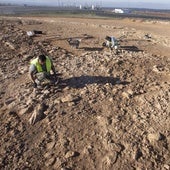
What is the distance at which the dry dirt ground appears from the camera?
706 cm

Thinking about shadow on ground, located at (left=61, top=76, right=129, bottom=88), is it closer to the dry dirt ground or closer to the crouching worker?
the dry dirt ground

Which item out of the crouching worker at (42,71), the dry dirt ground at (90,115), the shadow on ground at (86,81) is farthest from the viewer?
the shadow on ground at (86,81)

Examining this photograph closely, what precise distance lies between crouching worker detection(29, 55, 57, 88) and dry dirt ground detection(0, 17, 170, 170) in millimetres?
320

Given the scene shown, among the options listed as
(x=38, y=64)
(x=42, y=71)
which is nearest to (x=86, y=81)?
(x=42, y=71)

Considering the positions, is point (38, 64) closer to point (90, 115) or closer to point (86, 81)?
point (86, 81)

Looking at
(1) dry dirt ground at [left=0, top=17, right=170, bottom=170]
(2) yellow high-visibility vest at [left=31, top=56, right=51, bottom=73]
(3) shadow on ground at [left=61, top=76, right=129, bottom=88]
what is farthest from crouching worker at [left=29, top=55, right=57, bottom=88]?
(3) shadow on ground at [left=61, top=76, right=129, bottom=88]

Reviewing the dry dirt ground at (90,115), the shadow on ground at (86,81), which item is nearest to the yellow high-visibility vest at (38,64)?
the dry dirt ground at (90,115)

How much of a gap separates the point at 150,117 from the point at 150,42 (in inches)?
398

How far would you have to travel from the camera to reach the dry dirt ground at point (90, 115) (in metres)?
7.06

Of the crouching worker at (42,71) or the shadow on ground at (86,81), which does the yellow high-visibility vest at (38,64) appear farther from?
the shadow on ground at (86,81)

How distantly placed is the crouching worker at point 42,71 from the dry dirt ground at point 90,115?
320 mm

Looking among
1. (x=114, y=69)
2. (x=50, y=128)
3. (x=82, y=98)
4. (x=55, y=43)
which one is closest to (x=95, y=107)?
(x=82, y=98)

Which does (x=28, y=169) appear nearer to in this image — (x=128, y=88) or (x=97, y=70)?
(x=128, y=88)

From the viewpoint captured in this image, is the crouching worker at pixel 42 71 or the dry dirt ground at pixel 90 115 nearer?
the dry dirt ground at pixel 90 115
